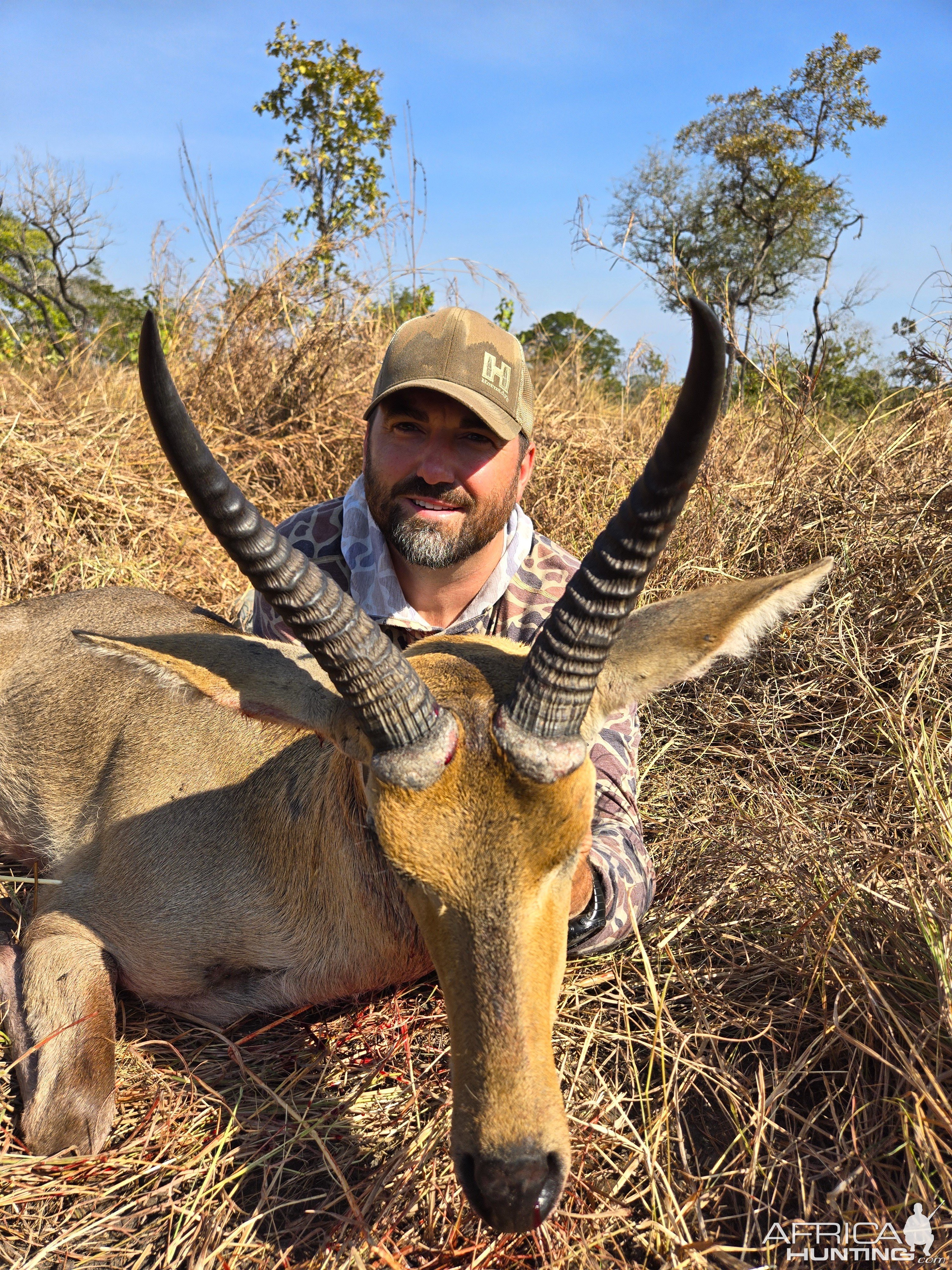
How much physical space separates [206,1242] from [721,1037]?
189cm

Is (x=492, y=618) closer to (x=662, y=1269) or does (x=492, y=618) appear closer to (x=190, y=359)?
(x=662, y=1269)

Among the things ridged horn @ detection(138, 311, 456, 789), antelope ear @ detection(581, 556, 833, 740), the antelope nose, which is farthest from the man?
the antelope nose

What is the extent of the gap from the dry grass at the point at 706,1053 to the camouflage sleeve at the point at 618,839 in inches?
6.6

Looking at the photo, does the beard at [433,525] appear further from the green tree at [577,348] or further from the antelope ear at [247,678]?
the green tree at [577,348]

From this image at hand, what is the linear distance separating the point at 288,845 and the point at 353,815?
550 mm

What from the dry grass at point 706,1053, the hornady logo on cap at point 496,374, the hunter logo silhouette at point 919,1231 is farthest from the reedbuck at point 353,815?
the hornady logo on cap at point 496,374

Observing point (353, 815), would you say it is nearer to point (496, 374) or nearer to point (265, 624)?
point (265, 624)

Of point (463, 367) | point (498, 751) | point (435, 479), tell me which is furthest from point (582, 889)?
point (463, 367)

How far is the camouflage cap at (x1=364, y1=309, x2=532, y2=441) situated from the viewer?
4875 mm

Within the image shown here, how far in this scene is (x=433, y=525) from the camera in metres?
4.88

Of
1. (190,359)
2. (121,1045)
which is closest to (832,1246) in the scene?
(121,1045)

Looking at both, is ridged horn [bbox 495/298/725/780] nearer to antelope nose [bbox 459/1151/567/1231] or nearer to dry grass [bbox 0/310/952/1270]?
antelope nose [bbox 459/1151/567/1231]

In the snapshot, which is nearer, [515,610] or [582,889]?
[582,889]

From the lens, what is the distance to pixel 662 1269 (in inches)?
107
